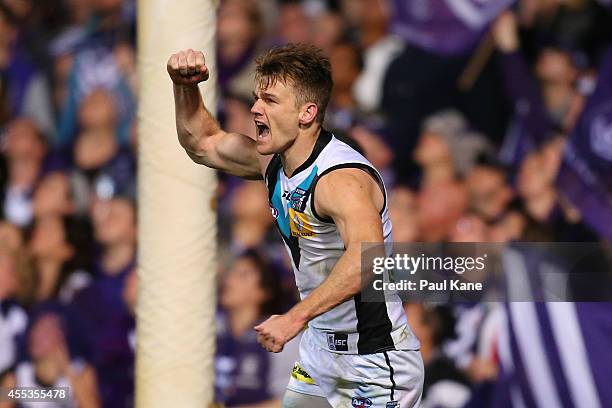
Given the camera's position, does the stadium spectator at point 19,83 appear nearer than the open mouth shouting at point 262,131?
No

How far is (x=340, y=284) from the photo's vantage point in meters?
4.26

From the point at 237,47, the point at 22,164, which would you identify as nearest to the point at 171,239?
the point at 237,47

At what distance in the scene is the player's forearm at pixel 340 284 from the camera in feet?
13.9

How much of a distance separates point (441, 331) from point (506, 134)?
1.80m

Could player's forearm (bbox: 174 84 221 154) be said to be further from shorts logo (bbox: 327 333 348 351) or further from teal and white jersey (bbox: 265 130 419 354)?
shorts logo (bbox: 327 333 348 351)

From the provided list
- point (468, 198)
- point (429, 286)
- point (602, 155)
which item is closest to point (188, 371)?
point (429, 286)

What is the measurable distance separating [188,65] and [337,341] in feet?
4.03

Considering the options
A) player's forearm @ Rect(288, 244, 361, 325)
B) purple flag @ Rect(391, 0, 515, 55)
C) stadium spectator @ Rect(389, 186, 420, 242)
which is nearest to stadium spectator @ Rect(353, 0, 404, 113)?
purple flag @ Rect(391, 0, 515, 55)

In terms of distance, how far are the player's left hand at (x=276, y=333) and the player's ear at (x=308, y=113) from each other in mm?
879

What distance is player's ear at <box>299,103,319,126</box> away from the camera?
4.61 m

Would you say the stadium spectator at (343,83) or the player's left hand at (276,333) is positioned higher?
the stadium spectator at (343,83)

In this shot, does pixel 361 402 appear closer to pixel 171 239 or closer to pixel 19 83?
pixel 171 239

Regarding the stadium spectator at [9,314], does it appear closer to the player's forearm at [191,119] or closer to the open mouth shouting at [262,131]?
the player's forearm at [191,119]

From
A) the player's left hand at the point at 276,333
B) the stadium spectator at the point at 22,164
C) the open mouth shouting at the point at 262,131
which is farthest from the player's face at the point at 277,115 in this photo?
the stadium spectator at the point at 22,164
